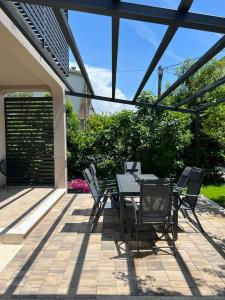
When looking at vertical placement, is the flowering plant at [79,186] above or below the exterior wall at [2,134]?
below

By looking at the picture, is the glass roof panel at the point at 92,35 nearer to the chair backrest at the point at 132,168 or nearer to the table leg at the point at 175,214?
the table leg at the point at 175,214

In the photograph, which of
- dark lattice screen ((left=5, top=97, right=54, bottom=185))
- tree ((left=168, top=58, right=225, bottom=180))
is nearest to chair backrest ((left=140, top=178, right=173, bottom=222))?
tree ((left=168, top=58, right=225, bottom=180))

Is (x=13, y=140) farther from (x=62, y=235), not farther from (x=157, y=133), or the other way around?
(x=62, y=235)

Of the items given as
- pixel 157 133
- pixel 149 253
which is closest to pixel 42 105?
pixel 157 133

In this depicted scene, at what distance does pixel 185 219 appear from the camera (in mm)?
6934

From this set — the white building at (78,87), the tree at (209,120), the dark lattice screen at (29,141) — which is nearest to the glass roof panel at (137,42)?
the tree at (209,120)

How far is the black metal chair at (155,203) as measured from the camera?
199 inches

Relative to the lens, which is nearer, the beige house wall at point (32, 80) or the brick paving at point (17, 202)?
the beige house wall at point (32, 80)

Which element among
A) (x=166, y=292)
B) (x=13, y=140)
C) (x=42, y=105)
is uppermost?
(x=42, y=105)

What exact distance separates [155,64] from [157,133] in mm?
6570

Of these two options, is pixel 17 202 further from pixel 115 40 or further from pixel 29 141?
pixel 115 40

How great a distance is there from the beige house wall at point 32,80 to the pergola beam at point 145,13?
2.48 meters

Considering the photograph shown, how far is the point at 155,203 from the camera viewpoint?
5156 mm

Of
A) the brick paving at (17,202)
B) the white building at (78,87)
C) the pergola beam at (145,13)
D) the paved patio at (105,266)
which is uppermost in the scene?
the white building at (78,87)
